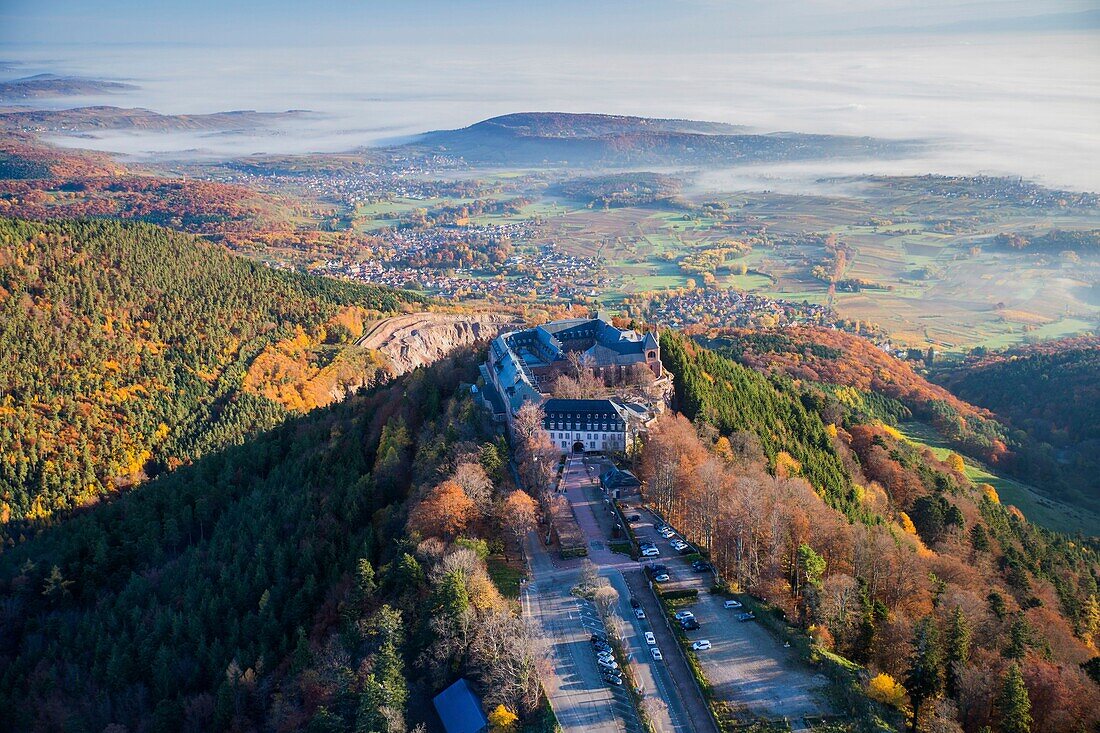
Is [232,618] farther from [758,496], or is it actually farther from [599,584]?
[758,496]

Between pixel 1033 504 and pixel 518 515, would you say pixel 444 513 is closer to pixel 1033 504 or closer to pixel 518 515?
pixel 518 515

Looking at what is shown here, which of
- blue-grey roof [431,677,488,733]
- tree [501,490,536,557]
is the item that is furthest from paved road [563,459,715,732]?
blue-grey roof [431,677,488,733]

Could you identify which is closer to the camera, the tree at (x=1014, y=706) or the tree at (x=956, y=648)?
the tree at (x=1014, y=706)

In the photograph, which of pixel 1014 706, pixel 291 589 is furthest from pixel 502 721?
pixel 291 589

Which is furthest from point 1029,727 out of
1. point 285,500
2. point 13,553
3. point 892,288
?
point 892,288

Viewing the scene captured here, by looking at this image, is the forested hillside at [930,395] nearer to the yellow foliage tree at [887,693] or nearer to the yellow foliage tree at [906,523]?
the yellow foliage tree at [906,523]

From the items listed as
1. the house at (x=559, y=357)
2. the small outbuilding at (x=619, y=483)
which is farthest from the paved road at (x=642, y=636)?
the house at (x=559, y=357)
